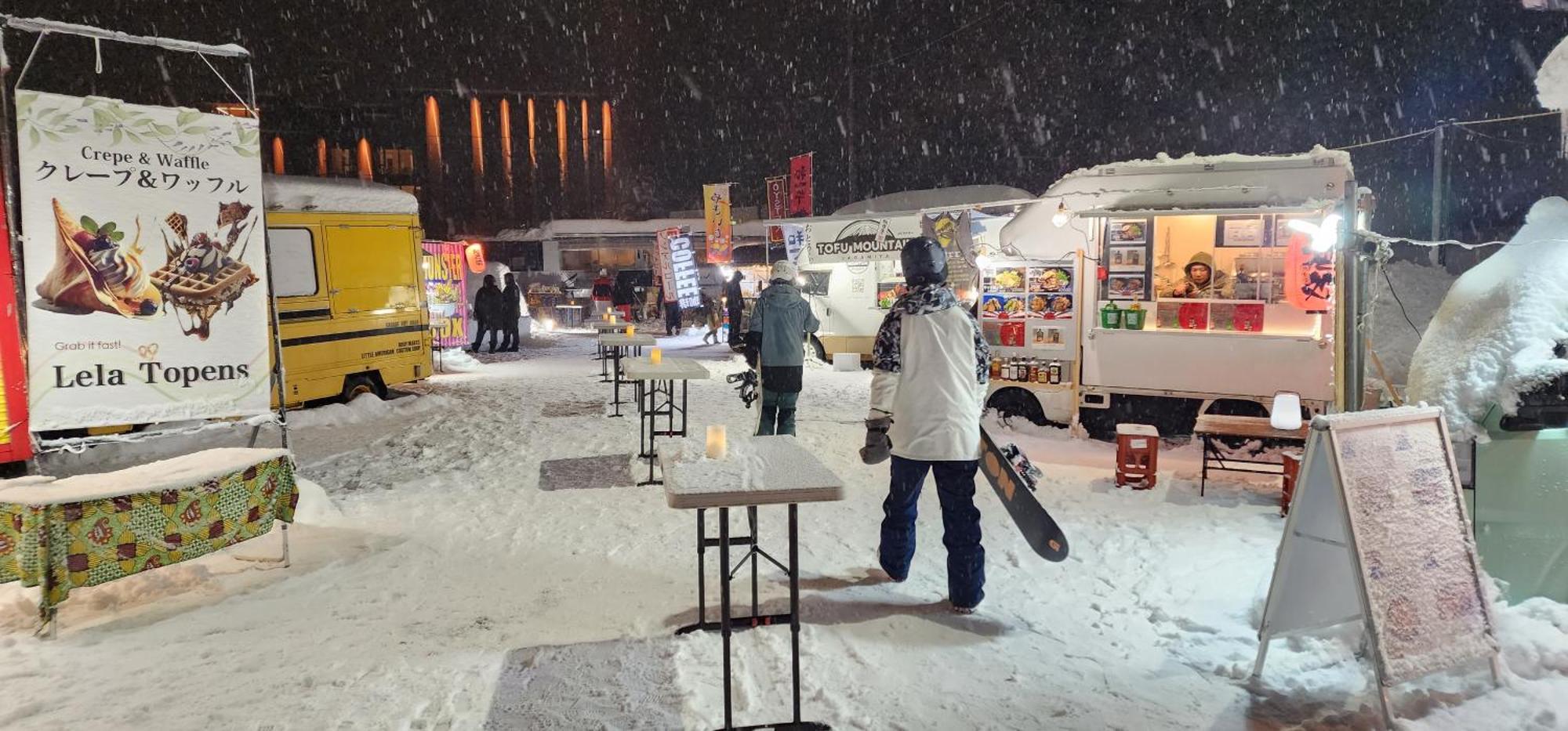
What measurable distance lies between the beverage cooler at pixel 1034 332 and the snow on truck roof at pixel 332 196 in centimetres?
770

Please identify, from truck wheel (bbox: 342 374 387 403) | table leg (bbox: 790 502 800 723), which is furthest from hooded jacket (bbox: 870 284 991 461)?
truck wheel (bbox: 342 374 387 403)

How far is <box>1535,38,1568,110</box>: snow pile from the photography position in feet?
14.1

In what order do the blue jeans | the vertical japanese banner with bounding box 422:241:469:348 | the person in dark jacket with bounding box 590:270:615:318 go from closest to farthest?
the blue jeans
the vertical japanese banner with bounding box 422:241:469:348
the person in dark jacket with bounding box 590:270:615:318

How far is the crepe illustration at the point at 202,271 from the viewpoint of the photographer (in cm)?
476

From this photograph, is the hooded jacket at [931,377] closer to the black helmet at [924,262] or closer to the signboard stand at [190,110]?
the black helmet at [924,262]

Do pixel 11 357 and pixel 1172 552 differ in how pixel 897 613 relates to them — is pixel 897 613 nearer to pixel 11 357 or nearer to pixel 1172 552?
pixel 1172 552

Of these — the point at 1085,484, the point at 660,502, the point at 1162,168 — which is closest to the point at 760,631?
the point at 660,502

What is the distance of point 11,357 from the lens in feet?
19.9

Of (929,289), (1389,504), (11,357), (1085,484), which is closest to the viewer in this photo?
(1389,504)

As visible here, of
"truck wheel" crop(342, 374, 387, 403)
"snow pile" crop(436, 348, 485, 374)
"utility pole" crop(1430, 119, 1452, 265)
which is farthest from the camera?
"snow pile" crop(436, 348, 485, 374)

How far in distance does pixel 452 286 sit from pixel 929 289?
15561 millimetres

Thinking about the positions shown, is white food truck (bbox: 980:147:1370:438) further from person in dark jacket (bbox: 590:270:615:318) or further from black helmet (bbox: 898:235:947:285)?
person in dark jacket (bbox: 590:270:615:318)

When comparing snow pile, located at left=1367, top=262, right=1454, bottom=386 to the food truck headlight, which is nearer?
the food truck headlight

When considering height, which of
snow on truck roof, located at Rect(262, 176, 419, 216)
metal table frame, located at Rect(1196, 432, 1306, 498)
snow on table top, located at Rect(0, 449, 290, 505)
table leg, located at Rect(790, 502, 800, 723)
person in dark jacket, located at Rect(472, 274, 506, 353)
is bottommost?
metal table frame, located at Rect(1196, 432, 1306, 498)
